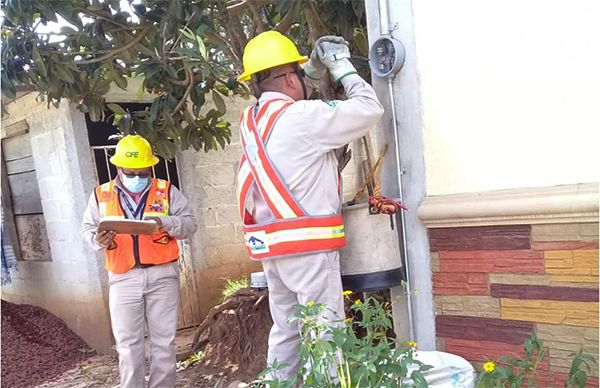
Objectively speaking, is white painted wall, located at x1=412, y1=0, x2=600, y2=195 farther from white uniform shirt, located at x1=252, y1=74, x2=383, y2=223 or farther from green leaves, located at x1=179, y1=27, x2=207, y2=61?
green leaves, located at x1=179, y1=27, x2=207, y2=61

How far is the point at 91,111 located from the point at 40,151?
206cm

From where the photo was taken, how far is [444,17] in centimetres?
254

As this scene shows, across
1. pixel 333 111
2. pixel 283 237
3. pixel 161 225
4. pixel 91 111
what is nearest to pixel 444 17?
pixel 333 111

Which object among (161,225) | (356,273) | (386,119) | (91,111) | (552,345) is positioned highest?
(91,111)

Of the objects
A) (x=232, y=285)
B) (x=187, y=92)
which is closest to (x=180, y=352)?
(x=232, y=285)

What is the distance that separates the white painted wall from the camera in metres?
2.21

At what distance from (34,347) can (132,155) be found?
10.1 ft

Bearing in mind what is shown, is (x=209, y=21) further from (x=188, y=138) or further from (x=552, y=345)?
(x=552, y=345)

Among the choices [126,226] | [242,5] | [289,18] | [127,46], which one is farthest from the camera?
[242,5]

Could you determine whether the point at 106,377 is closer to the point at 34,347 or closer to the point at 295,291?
the point at 34,347

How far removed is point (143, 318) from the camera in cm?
377

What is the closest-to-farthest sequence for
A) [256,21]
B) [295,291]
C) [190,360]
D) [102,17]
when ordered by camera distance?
[295,291] → [102,17] → [256,21] → [190,360]

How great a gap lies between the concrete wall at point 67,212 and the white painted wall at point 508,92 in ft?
12.9

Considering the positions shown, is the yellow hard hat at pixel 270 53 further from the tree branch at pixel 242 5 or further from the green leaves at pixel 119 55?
the tree branch at pixel 242 5
